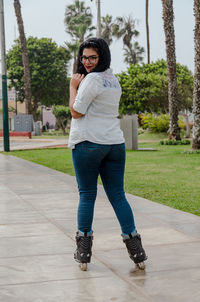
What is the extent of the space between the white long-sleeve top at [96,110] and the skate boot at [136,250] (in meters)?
0.81

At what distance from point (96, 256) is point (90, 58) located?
1.76 m

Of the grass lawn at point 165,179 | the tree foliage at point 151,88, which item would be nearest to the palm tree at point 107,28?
the tree foliage at point 151,88

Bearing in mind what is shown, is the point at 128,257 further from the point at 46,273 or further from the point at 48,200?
the point at 48,200

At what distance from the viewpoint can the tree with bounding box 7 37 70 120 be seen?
2328 inches

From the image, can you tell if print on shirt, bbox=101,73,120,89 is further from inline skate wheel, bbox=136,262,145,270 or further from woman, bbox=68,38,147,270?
inline skate wheel, bbox=136,262,145,270

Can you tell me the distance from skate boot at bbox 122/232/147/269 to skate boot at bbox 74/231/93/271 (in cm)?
32

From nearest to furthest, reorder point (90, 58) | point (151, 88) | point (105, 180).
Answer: point (90, 58), point (105, 180), point (151, 88)

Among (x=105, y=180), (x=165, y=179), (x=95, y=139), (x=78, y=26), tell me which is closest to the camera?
(x=95, y=139)

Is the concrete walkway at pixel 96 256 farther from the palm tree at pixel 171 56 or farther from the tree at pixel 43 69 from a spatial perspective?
the tree at pixel 43 69

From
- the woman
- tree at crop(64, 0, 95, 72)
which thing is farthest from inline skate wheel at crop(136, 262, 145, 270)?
tree at crop(64, 0, 95, 72)

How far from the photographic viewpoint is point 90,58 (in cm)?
440

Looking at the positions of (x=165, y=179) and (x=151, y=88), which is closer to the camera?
(x=165, y=179)

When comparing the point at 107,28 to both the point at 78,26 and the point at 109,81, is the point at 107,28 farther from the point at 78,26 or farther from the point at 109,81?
the point at 109,81

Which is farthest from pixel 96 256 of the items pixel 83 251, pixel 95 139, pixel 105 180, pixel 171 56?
pixel 171 56
